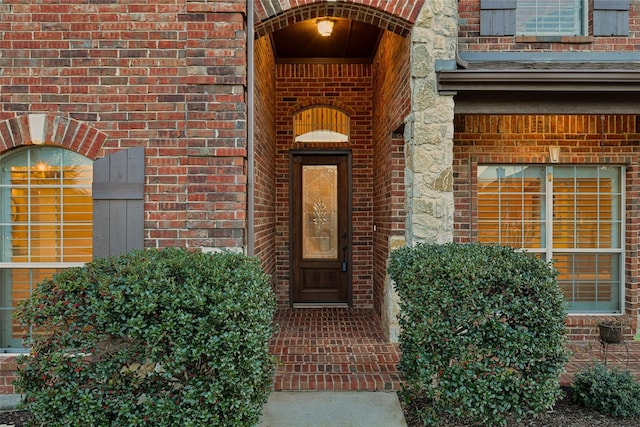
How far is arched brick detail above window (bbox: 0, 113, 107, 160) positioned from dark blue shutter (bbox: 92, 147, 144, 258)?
0.21 metres

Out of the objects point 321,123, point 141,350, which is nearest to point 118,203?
point 141,350

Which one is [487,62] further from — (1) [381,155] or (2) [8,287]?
(2) [8,287]

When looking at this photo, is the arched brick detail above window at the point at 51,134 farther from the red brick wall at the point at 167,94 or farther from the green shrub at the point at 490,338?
the green shrub at the point at 490,338

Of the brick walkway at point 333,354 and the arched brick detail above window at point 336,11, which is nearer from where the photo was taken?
the brick walkway at point 333,354

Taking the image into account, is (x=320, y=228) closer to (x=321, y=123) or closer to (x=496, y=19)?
(x=321, y=123)

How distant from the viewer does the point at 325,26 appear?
5000 mm

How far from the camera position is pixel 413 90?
419 cm

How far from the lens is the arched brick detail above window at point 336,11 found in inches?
158

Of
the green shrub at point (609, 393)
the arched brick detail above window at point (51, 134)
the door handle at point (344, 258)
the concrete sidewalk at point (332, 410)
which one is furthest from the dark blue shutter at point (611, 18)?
the arched brick detail above window at point (51, 134)

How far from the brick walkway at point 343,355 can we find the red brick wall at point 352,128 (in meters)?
0.89

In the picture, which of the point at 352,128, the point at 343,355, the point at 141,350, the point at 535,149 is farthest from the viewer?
the point at 352,128

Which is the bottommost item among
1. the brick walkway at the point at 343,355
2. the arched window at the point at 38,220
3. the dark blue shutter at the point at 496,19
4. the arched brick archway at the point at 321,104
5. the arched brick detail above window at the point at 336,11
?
the brick walkway at the point at 343,355

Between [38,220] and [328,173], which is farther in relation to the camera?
[328,173]

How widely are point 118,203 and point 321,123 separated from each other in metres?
3.66
